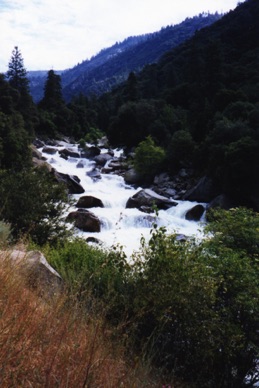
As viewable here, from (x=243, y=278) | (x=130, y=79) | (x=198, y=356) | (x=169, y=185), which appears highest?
(x=130, y=79)

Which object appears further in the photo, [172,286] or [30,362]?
[172,286]

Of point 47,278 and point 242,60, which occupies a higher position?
point 242,60

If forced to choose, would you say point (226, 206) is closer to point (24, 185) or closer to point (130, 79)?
point (24, 185)

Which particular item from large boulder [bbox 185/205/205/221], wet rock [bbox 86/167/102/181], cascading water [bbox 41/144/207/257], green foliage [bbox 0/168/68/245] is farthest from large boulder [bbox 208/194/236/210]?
wet rock [bbox 86/167/102/181]

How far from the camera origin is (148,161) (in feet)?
112

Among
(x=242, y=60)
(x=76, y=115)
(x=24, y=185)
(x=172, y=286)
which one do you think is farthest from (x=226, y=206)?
A: (x=76, y=115)

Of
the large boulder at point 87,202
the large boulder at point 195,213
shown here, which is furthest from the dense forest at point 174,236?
the large boulder at point 87,202

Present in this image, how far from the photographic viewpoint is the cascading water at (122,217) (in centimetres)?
1972

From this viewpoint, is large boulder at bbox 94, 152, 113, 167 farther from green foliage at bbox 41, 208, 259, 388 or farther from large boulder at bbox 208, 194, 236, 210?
green foliage at bbox 41, 208, 259, 388

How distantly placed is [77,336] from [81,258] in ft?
20.3

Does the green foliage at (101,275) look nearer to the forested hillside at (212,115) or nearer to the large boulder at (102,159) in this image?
the forested hillside at (212,115)

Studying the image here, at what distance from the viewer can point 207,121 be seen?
122 feet

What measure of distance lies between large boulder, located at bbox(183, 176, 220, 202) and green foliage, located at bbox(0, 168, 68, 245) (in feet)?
46.9

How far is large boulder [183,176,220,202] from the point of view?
26.9 meters
